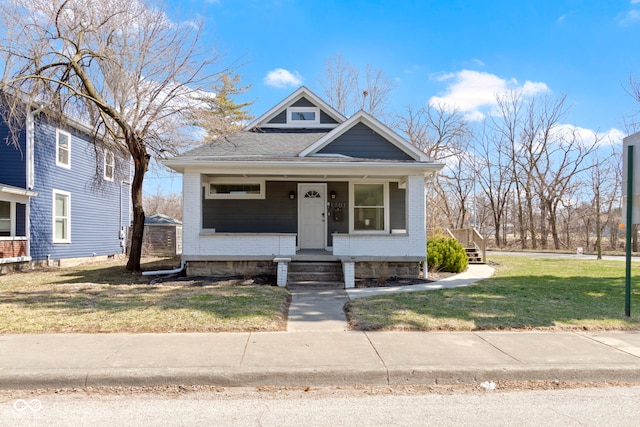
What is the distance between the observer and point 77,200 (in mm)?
17016

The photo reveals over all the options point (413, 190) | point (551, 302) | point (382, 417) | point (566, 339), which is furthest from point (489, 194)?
point (382, 417)

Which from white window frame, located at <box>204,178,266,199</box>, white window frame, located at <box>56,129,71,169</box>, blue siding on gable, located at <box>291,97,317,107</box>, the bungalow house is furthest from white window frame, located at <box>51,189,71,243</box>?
blue siding on gable, located at <box>291,97,317,107</box>

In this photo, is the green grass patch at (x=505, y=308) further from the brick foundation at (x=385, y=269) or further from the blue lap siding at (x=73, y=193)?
the blue lap siding at (x=73, y=193)

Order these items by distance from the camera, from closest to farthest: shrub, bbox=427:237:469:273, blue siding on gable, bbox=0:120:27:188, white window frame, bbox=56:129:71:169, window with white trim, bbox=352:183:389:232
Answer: shrub, bbox=427:237:469:273 < window with white trim, bbox=352:183:389:232 < blue siding on gable, bbox=0:120:27:188 < white window frame, bbox=56:129:71:169

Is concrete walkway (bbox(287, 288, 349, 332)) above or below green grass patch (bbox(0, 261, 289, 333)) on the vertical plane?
below

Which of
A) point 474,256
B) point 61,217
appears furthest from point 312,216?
point 61,217

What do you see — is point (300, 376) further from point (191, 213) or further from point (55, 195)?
point (55, 195)

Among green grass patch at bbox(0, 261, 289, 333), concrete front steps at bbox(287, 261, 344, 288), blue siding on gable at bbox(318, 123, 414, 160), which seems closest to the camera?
green grass patch at bbox(0, 261, 289, 333)

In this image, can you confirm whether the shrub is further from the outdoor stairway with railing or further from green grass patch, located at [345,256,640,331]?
the outdoor stairway with railing

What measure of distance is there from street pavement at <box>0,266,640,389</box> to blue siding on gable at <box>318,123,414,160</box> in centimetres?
744

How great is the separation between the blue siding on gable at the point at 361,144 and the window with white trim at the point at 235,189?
8.53ft

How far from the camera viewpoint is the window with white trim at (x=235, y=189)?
44.3ft

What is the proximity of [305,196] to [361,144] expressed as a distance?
2632 mm

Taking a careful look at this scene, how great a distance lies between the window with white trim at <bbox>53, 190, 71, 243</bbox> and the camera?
1559 cm
